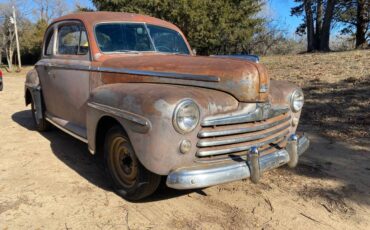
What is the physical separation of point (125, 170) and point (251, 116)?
1312mm

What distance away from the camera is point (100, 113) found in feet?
12.3

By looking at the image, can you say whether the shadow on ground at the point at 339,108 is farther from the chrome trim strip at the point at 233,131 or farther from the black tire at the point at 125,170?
the black tire at the point at 125,170

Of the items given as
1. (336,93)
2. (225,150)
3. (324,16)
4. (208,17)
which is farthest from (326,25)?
(225,150)

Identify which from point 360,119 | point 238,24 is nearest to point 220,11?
point 238,24

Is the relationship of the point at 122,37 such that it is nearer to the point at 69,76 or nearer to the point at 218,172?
the point at 69,76

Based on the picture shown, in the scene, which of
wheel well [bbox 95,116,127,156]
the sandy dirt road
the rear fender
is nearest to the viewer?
the sandy dirt road

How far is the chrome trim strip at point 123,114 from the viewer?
10.4ft

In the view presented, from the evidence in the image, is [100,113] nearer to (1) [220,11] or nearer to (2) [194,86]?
(2) [194,86]

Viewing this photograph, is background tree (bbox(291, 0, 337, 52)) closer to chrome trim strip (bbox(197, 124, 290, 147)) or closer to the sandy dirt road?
the sandy dirt road

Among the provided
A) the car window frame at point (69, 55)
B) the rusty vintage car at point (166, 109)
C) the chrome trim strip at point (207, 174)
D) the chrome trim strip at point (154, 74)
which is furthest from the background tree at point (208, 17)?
the chrome trim strip at point (207, 174)

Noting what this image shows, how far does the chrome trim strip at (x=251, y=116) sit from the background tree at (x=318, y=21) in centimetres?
1622

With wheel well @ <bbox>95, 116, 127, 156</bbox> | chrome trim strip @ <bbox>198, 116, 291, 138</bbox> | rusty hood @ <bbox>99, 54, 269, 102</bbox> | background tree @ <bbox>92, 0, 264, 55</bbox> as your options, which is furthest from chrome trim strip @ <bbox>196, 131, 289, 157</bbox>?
Answer: background tree @ <bbox>92, 0, 264, 55</bbox>

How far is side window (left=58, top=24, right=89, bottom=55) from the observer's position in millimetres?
4769

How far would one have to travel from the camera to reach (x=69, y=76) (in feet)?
16.2
